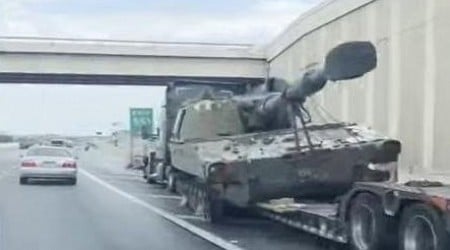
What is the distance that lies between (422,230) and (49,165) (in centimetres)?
2612

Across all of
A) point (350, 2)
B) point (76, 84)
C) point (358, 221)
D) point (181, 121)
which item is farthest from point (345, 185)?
point (76, 84)

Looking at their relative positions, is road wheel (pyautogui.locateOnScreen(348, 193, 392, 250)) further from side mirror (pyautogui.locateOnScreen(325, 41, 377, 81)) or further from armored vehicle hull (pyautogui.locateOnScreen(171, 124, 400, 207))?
armored vehicle hull (pyautogui.locateOnScreen(171, 124, 400, 207))

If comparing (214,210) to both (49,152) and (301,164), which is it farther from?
(49,152)

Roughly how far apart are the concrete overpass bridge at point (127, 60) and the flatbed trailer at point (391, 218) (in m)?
44.7

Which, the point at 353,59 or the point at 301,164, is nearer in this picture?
the point at 353,59

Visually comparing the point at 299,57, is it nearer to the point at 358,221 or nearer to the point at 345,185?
the point at 345,185

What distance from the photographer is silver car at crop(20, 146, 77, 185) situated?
36.1 meters

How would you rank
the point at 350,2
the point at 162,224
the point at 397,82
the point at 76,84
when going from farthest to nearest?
the point at 76,84 → the point at 350,2 → the point at 397,82 → the point at 162,224

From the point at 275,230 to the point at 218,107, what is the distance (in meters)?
4.82

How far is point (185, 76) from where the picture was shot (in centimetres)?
6081

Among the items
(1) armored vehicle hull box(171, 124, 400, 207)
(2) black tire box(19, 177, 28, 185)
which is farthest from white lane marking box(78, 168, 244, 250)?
(2) black tire box(19, 177, 28, 185)

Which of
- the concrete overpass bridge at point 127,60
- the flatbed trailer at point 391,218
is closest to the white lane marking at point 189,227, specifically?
the flatbed trailer at point 391,218

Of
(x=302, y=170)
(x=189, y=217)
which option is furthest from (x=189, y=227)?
(x=189, y=217)

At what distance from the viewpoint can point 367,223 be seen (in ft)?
42.4
